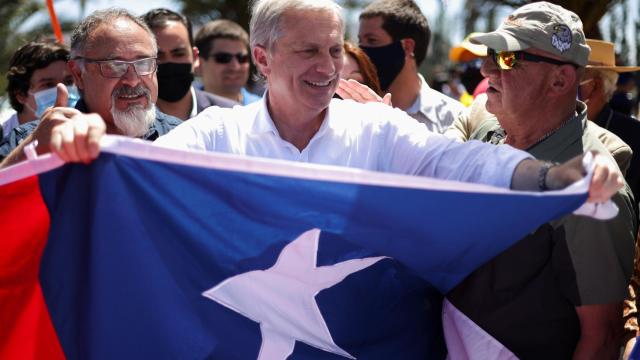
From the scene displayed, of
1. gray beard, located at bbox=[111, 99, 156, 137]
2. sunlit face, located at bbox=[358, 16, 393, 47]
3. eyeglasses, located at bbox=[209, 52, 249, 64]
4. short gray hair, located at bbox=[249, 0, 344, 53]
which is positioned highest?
short gray hair, located at bbox=[249, 0, 344, 53]

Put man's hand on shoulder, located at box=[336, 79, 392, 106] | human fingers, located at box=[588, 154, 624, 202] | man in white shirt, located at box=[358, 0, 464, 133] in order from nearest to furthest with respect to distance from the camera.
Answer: human fingers, located at box=[588, 154, 624, 202], man's hand on shoulder, located at box=[336, 79, 392, 106], man in white shirt, located at box=[358, 0, 464, 133]

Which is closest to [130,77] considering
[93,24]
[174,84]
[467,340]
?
[93,24]

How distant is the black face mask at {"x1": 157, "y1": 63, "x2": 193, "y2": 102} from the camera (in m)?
6.12

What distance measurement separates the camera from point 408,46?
20.4 ft

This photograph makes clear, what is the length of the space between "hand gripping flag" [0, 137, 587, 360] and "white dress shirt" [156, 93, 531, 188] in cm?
29

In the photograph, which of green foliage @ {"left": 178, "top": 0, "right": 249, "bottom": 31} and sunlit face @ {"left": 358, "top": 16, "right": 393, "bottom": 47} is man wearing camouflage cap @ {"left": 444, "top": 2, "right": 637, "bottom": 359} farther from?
green foliage @ {"left": 178, "top": 0, "right": 249, "bottom": 31}

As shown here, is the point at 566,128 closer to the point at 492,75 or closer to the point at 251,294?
the point at 492,75

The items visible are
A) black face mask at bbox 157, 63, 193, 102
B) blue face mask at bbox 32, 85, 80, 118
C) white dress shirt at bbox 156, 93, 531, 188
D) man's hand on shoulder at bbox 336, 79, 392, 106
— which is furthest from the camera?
black face mask at bbox 157, 63, 193, 102

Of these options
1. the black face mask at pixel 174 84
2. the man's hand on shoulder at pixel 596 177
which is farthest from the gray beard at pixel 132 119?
the man's hand on shoulder at pixel 596 177

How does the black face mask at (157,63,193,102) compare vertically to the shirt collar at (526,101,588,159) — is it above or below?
below

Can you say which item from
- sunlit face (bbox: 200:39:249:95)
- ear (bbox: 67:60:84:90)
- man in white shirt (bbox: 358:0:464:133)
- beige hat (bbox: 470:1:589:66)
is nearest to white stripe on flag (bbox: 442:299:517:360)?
beige hat (bbox: 470:1:589:66)

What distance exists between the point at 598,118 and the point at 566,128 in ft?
Result: 6.72

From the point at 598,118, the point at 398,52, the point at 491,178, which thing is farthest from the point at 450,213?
the point at 398,52

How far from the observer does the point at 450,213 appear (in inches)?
115
